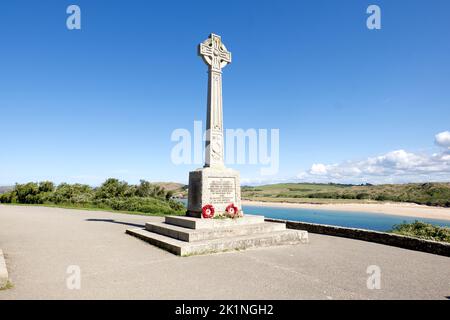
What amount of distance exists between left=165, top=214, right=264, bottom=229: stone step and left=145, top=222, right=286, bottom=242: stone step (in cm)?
21

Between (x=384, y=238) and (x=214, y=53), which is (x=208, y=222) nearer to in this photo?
(x=384, y=238)

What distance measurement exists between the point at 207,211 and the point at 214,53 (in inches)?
242

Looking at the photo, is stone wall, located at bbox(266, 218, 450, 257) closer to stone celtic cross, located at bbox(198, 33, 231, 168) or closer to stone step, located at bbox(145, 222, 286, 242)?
stone step, located at bbox(145, 222, 286, 242)

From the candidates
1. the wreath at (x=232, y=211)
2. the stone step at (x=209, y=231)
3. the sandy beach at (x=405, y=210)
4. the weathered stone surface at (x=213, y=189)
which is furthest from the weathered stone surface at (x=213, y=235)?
the sandy beach at (x=405, y=210)

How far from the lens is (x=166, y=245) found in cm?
767

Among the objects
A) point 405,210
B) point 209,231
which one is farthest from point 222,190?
point 405,210

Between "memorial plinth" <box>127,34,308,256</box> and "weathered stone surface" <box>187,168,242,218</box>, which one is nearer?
"memorial plinth" <box>127,34,308,256</box>

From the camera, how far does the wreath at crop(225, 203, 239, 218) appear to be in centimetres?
984

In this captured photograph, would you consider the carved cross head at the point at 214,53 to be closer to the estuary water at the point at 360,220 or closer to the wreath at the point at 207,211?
the wreath at the point at 207,211

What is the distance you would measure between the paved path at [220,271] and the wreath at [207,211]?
208cm

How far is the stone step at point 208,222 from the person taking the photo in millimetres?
8789

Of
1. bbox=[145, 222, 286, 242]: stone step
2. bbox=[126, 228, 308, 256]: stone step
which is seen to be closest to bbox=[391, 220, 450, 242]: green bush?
bbox=[126, 228, 308, 256]: stone step

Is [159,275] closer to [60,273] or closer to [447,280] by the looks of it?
[60,273]
